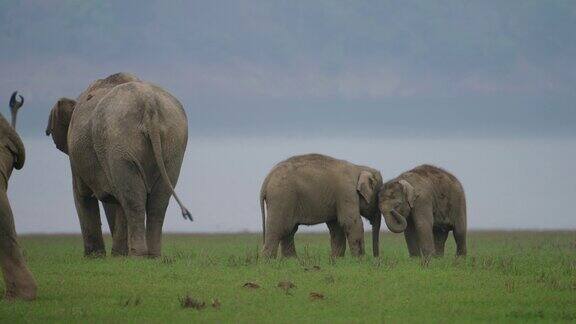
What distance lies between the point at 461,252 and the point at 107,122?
25.8 feet

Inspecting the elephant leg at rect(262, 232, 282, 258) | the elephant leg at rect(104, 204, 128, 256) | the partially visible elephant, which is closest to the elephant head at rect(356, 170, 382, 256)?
the elephant leg at rect(262, 232, 282, 258)

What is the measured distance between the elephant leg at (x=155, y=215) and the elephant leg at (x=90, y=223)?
150 cm

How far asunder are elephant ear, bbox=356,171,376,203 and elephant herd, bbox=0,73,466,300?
2 centimetres

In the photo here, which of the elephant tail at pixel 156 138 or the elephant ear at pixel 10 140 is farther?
the elephant tail at pixel 156 138

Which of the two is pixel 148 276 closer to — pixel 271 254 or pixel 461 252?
pixel 271 254

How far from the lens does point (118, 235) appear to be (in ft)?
80.4

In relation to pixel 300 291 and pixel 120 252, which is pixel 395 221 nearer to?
pixel 120 252

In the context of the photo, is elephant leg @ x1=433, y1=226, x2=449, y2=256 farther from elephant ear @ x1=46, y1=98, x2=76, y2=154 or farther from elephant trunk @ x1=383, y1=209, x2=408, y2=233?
elephant ear @ x1=46, y1=98, x2=76, y2=154

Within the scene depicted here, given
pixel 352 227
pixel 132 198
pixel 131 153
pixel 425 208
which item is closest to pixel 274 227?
pixel 352 227

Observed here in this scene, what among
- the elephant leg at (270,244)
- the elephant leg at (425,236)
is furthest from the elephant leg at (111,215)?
the elephant leg at (425,236)

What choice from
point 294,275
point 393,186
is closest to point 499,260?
point 393,186

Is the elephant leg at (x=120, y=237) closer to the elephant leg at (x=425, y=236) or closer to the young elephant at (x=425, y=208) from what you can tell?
the young elephant at (x=425, y=208)

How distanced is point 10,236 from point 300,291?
3975 mm

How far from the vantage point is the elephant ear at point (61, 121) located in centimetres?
2595
